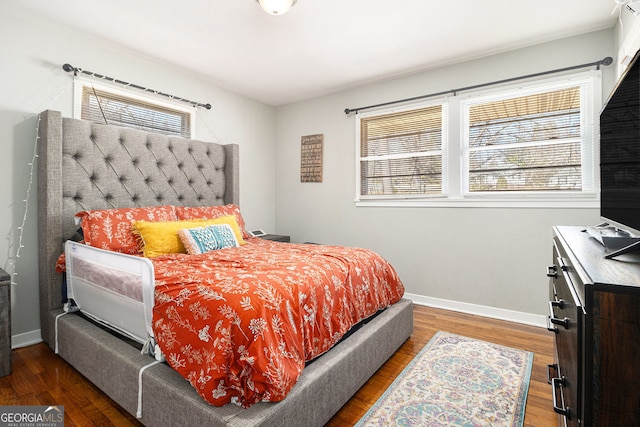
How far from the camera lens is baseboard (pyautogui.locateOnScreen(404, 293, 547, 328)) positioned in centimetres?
268

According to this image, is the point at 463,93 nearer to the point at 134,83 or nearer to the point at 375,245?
the point at 375,245

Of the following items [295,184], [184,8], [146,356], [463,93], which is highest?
[184,8]

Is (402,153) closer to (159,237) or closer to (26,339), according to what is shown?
(159,237)

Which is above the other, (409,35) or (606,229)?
(409,35)

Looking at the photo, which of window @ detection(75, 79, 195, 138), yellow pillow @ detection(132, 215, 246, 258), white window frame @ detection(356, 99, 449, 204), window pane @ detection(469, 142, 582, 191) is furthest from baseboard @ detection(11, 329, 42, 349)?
window pane @ detection(469, 142, 582, 191)

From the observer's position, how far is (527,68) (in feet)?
8.81

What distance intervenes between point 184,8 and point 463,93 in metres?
2.44

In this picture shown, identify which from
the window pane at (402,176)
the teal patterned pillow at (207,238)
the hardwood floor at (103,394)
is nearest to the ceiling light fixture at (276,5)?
the teal patterned pillow at (207,238)

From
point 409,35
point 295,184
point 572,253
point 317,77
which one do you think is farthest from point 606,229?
point 295,184

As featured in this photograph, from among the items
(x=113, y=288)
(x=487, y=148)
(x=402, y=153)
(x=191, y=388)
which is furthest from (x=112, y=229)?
(x=487, y=148)

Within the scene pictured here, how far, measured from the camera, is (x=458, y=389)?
1.75 metres

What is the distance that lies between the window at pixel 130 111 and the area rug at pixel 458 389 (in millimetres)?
2942

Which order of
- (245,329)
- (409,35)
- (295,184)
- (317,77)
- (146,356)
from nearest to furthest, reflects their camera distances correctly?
(245,329), (146,356), (409,35), (317,77), (295,184)

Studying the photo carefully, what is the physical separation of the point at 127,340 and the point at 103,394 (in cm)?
31
